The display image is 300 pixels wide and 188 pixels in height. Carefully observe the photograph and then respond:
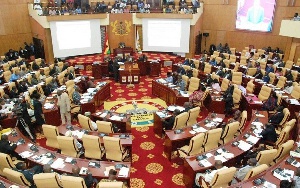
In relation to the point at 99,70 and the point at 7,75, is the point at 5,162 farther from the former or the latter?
the point at 99,70

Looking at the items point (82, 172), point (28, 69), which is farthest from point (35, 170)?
point (28, 69)

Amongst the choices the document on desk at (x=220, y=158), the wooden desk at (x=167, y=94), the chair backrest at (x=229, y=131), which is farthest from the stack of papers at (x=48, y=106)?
the document on desk at (x=220, y=158)

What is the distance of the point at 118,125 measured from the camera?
961cm

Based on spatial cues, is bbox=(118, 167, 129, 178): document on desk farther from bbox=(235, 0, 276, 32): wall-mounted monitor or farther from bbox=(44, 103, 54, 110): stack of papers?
bbox=(235, 0, 276, 32): wall-mounted monitor

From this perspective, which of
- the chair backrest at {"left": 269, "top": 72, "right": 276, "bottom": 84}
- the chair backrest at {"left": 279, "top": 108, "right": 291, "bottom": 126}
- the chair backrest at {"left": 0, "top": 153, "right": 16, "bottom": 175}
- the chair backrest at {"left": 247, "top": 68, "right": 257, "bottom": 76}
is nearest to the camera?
the chair backrest at {"left": 0, "top": 153, "right": 16, "bottom": 175}

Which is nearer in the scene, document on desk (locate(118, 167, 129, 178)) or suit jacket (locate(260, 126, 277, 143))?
document on desk (locate(118, 167, 129, 178))

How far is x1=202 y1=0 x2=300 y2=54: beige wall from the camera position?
19453 mm

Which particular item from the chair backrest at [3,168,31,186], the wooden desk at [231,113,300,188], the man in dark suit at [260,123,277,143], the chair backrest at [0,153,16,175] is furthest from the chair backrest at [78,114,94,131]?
the man in dark suit at [260,123,277,143]

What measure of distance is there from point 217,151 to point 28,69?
11894 mm

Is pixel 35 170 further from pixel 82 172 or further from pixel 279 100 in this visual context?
pixel 279 100

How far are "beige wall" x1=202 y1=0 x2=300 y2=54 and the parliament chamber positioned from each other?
0.08 meters

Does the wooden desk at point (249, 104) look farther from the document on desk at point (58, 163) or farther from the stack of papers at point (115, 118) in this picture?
the document on desk at point (58, 163)

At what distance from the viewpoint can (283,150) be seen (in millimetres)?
7180

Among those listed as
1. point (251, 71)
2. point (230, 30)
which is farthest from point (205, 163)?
point (230, 30)
